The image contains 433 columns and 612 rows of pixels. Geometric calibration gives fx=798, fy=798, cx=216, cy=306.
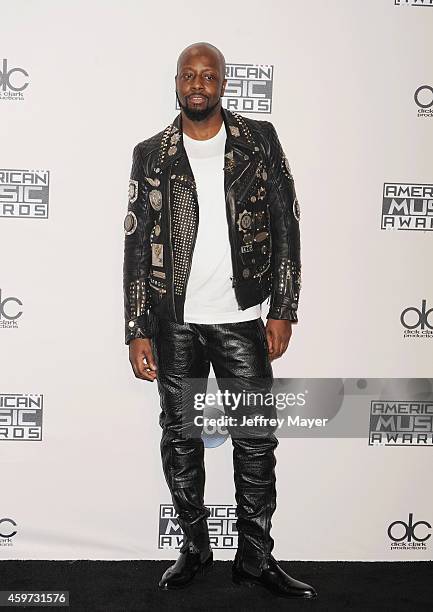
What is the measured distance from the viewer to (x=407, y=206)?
3350mm

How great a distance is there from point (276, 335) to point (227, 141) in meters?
0.75

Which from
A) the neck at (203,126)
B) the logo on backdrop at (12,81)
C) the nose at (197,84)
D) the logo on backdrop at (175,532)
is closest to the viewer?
the nose at (197,84)

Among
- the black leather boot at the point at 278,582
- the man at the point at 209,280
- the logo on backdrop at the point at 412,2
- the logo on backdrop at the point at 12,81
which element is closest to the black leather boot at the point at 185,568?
the man at the point at 209,280

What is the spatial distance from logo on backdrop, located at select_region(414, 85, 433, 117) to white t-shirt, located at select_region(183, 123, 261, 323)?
0.91m

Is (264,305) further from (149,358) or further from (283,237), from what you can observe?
(149,358)

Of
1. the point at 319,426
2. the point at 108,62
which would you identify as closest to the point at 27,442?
the point at 319,426

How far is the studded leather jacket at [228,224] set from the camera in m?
2.87

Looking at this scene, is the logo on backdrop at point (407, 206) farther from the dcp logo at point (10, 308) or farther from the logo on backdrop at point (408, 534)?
the dcp logo at point (10, 308)

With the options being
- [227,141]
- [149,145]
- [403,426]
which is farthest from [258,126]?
[403,426]

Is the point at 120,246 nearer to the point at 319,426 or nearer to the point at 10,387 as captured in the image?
the point at 10,387

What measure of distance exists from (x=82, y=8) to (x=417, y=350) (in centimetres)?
198

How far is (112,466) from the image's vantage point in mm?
3414

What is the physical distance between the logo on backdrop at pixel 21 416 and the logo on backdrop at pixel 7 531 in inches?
13.8

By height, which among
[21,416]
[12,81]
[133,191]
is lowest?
[21,416]
